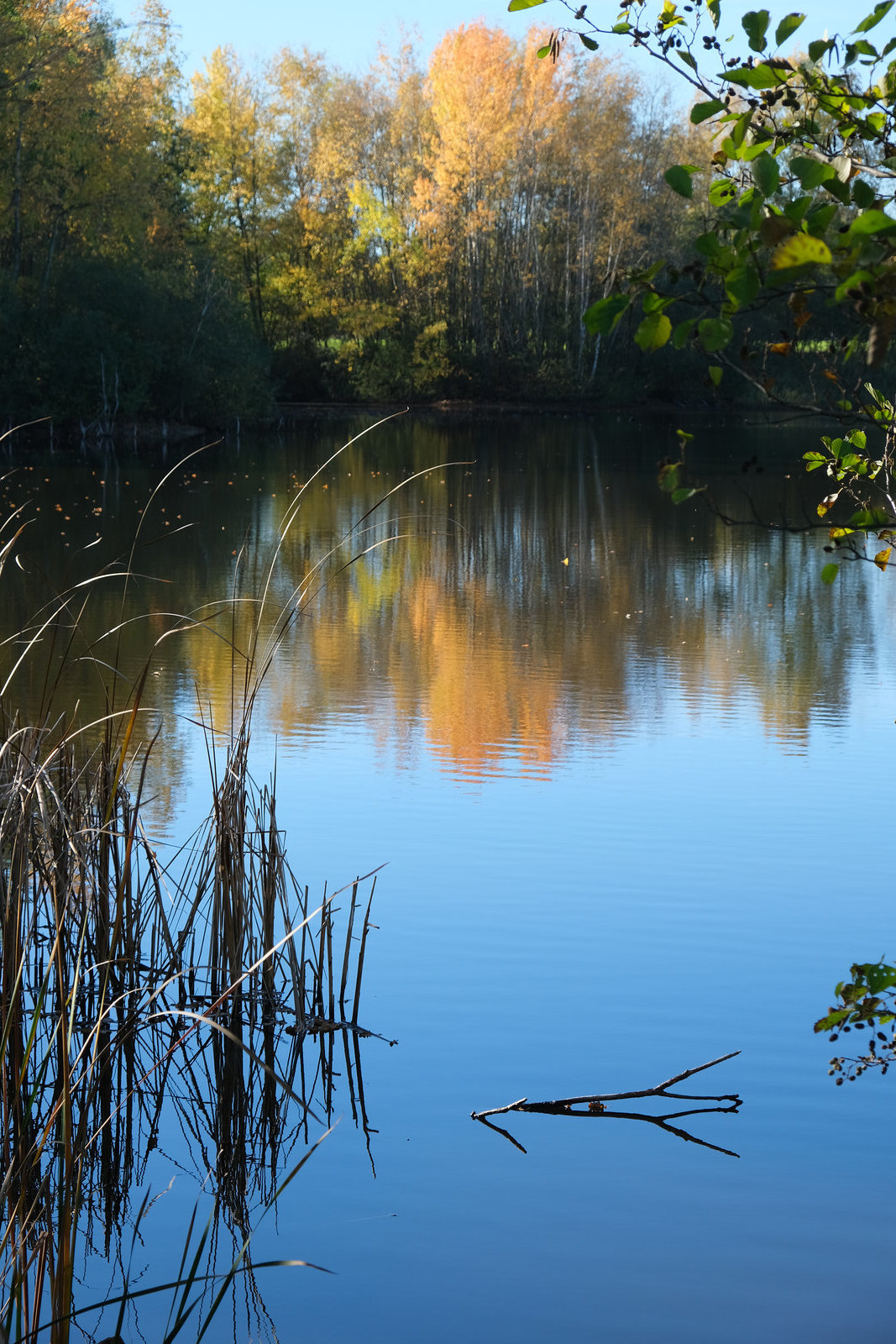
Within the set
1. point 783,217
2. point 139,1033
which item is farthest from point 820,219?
point 139,1033

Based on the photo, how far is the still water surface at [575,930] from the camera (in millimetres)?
2867

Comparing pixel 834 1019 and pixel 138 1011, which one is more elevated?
pixel 834 1019

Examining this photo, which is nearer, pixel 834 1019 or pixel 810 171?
pixel 810 171

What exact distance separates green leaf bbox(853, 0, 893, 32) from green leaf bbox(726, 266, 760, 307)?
58 centimetres

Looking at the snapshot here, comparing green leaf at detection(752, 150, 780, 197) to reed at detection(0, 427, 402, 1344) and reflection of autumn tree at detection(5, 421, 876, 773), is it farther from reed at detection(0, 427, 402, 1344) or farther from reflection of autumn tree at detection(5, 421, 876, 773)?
reflection of autumn tree at detection(5, 421, 876, 773)

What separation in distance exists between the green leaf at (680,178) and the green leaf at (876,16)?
1.71ft

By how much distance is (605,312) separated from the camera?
1742 mm

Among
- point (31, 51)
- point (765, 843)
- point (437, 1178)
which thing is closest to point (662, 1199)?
point (437, 1178)

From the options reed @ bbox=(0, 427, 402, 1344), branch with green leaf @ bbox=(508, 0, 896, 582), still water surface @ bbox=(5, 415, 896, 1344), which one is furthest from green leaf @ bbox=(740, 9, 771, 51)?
still water surface @ bbox=(5, 415, 896, 1344)

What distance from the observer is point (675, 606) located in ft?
38.7

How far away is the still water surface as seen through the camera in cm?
287

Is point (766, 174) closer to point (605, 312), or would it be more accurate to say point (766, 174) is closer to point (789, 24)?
point (605, 312)

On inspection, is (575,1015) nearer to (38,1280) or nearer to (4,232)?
(38,1280)

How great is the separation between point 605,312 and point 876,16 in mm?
702
